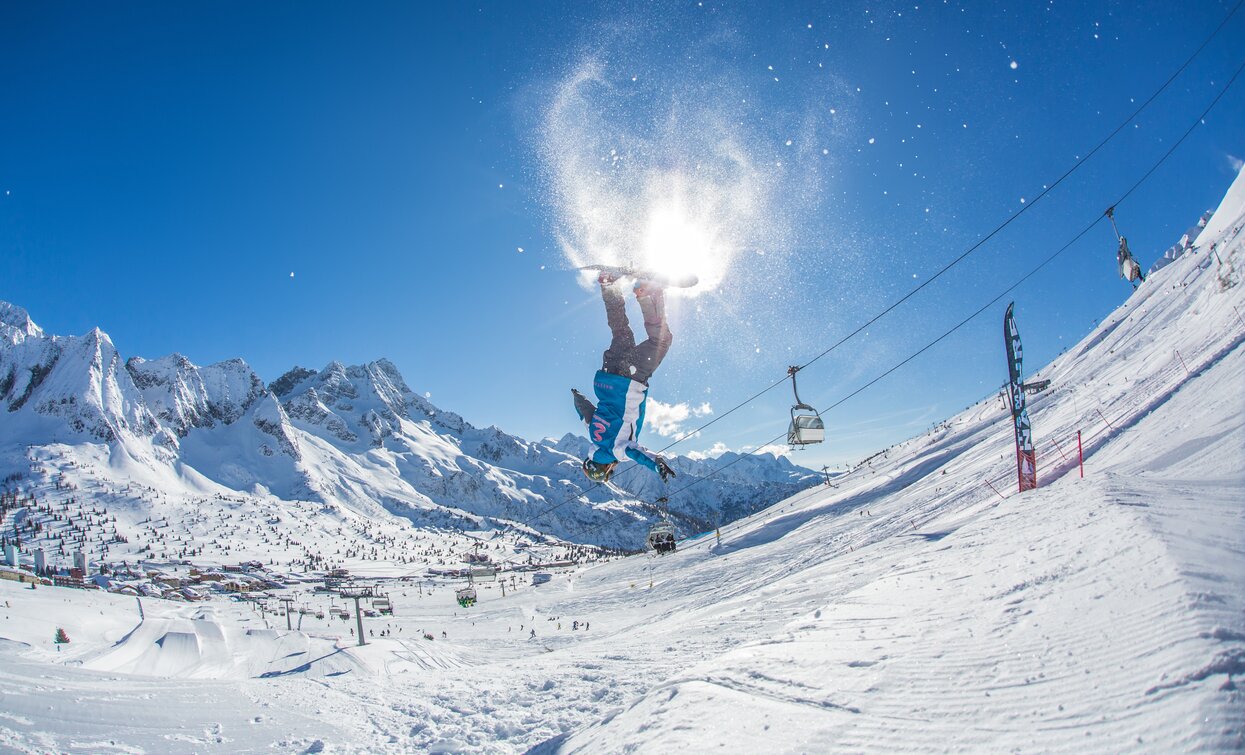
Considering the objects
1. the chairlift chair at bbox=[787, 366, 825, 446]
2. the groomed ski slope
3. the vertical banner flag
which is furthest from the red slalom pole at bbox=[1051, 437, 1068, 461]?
the chairlift chair at bbox=[787, 366, 825, 446]

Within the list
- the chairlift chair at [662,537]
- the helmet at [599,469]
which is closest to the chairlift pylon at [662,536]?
the chairlift chair at [662,537]

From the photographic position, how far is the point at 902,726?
3.44 metres

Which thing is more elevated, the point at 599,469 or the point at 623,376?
the point at 623,376

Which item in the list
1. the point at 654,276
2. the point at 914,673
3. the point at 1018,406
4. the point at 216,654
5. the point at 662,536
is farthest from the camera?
the point at 662,536

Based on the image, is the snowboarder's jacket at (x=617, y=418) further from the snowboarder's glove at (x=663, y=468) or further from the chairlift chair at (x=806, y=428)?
the chairlift chair at (x=806, y=428)

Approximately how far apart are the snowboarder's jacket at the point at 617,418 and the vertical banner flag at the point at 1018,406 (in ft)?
55.6

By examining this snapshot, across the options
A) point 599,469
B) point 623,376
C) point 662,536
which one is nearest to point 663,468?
point 599,469

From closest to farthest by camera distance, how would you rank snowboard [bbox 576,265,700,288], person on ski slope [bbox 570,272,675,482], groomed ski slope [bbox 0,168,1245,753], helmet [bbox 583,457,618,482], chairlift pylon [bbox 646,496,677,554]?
groomed ski slope [bbox 0,168,1245,753]
snowboard [bbox 576,265,700,288]
person on ski slope [bbox 570,272,675,482]
helmet [bbox 583,457,618,482]
chairlift pylon [bbox 646,496,677,554]

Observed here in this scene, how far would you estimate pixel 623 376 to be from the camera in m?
9.21

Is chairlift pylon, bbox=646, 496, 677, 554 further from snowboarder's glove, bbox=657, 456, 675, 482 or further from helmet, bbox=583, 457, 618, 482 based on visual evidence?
helmet, bbox=583, 457, 618, 482

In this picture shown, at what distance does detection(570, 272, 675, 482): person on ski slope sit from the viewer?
8.59 m

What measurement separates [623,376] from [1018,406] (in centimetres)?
1994

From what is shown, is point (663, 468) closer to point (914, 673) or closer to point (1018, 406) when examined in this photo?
point (914, 673)

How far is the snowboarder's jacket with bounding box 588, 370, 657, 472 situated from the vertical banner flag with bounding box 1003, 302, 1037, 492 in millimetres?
16935
